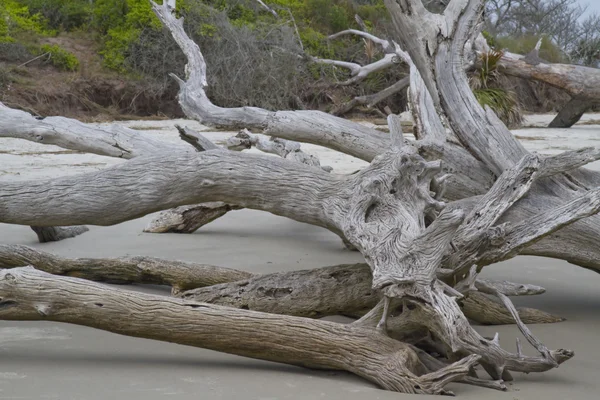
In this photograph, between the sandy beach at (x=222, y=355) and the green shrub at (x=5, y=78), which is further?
the green shrub at (x=5, y=78)

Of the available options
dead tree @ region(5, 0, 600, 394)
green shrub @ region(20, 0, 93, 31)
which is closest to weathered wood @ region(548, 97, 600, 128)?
dead tree @ region(5, 0, 600, 394)

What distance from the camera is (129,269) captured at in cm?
523

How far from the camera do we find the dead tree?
3656 mm

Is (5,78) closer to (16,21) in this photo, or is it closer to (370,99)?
(16,21)

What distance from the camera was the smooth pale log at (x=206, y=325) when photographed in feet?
12.1

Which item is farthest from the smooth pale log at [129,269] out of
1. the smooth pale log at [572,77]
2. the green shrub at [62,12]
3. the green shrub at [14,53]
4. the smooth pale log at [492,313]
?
the green shrub at [62,12]

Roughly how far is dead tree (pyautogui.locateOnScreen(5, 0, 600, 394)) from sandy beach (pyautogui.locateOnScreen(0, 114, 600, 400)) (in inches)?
Answer: 4.9

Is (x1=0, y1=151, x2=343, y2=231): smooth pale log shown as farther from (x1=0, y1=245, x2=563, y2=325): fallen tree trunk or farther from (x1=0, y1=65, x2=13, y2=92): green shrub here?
(x1=0, y1=65, x2=13, y2=92): green shrub

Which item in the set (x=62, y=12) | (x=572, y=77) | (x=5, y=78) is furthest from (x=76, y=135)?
(x=62, y=12)

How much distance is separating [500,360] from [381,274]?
632mm

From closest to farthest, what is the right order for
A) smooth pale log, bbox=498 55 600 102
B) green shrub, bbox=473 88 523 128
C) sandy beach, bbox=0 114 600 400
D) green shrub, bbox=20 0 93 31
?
sandy beach, bbox=0 114 600 400
smooth pale log, bbox=498 55 600 102
green shrub, bbox=473 88 523 128
green shrub, bbox=20 0 93 31

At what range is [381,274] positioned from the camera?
11.9 feet

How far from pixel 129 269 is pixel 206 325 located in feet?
5.36

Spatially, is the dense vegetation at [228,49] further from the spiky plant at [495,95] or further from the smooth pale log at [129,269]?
the smooth pale log at [129,269]
